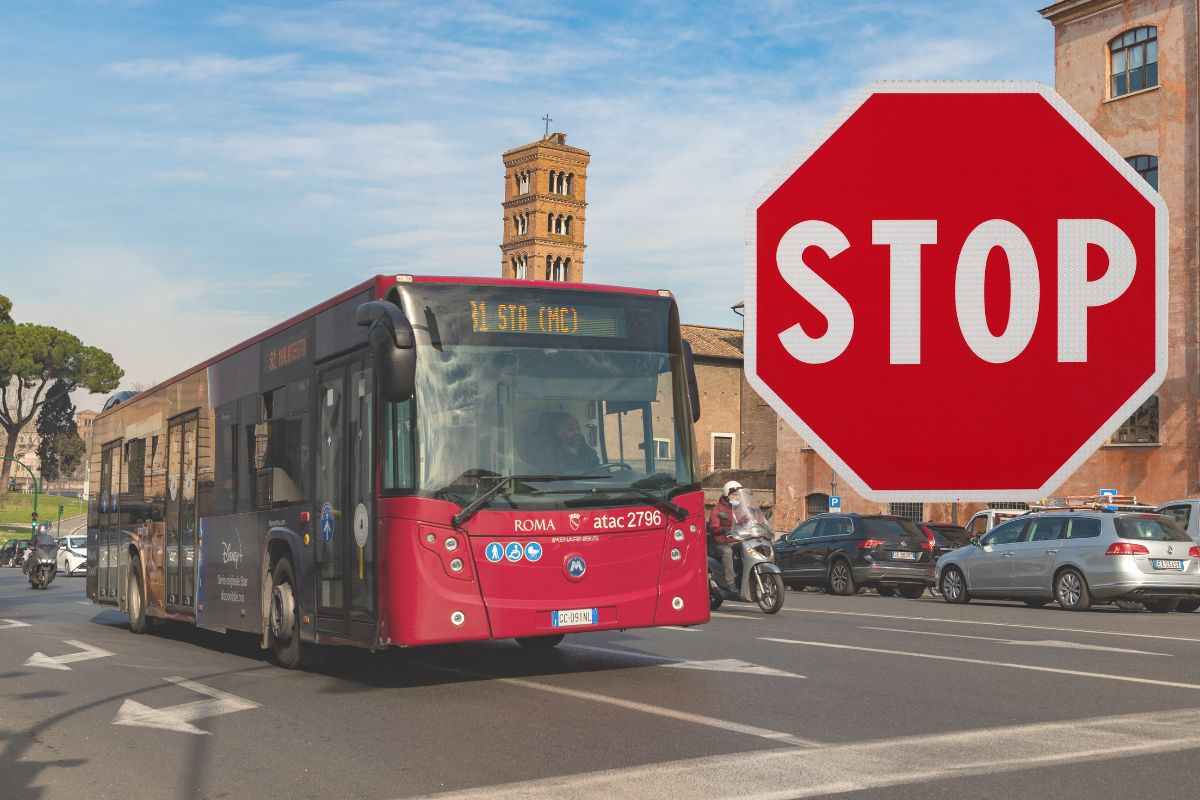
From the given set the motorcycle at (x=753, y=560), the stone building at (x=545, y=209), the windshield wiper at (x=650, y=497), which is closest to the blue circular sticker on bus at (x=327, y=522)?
→ the windshield wiper at (x=650, y=497)

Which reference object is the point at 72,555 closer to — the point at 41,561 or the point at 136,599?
the point at 41,561

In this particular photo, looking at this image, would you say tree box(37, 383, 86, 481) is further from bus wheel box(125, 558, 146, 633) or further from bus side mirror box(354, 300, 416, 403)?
bus side mirror box(354, 300, 416, 403)

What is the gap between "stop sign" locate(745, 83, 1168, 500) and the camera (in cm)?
183

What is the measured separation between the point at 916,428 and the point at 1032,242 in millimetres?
290

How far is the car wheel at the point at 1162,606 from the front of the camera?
22.9 metres

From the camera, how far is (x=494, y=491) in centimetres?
1088

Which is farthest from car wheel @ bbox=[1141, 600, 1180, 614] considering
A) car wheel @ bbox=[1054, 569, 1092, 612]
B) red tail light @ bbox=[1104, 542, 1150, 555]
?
red tail light @ bbox=[1104, 542, 1150, 555]

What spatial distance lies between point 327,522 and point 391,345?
91.9 inches

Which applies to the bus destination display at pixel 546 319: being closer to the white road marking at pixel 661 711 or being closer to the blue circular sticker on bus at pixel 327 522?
the blue circular sticker on bus at pixel 327 522

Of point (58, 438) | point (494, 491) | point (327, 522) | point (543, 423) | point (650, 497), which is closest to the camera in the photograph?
point (494, 491)

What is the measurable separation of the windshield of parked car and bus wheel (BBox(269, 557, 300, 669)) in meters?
13.5

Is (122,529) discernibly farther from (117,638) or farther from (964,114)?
(964,114)

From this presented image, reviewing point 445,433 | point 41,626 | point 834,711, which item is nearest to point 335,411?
point 445,433

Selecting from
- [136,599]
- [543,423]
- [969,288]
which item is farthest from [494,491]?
[136,599]
